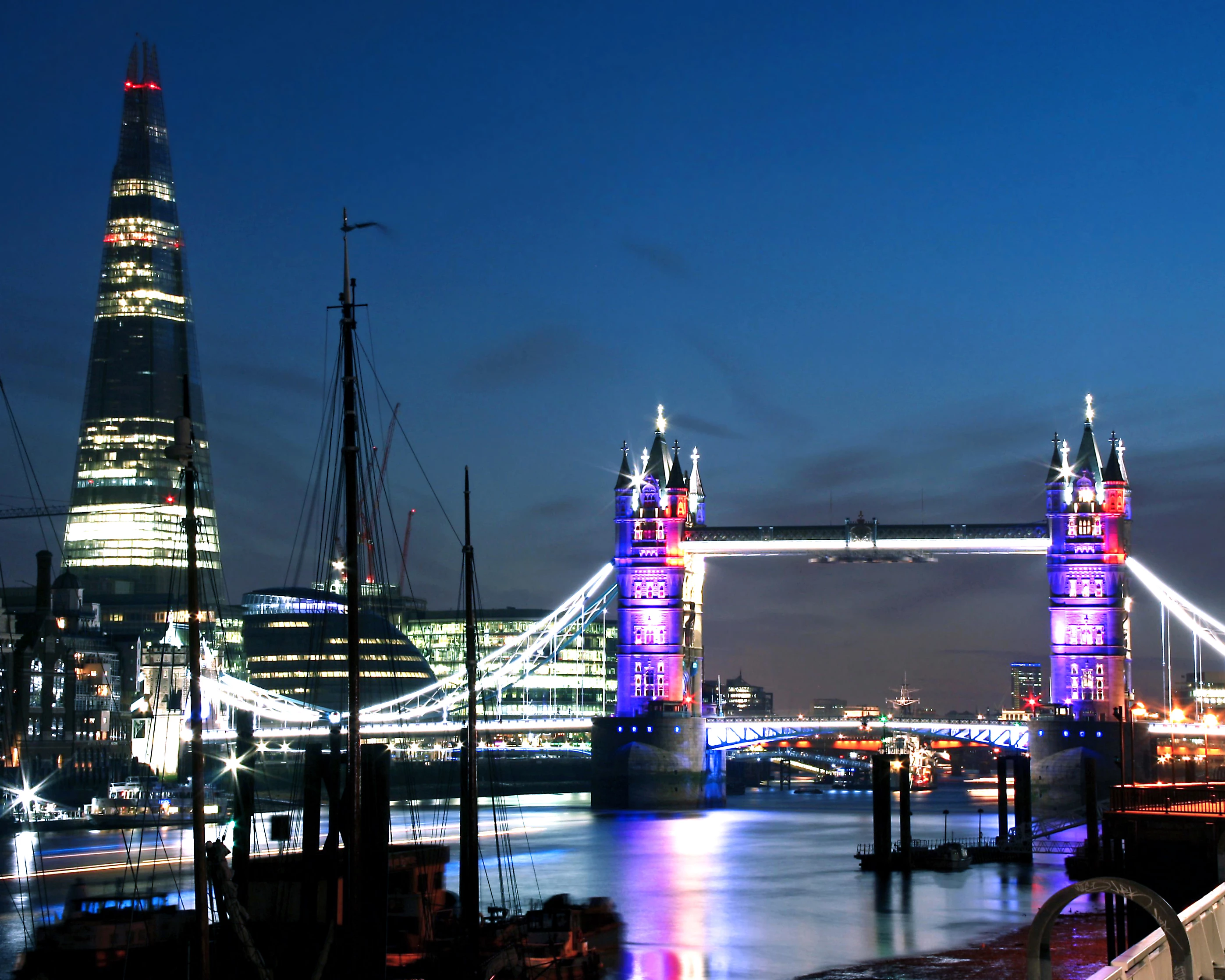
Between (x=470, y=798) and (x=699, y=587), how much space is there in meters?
64.3

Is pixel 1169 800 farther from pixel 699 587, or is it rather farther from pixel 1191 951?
pixel 699 587

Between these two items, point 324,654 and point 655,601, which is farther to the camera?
point 324,654

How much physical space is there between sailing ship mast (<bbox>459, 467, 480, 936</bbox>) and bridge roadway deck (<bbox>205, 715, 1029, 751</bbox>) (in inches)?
2149

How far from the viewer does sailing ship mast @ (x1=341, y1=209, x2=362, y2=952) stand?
31219mm

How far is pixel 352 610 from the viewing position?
31.8 m

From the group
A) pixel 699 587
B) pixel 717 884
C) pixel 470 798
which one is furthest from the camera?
pixel 699 587

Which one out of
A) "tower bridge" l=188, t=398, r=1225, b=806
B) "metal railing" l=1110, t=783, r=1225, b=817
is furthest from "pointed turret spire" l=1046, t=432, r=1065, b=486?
"metal railing" l=1110, t=783, r=1225, b=817

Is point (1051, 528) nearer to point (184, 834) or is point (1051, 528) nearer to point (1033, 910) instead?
point (1033, 910)

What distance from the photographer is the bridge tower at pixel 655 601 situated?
339 ft

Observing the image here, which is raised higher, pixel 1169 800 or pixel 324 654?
pixel 324 654

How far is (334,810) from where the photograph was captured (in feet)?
118

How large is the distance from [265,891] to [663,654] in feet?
217

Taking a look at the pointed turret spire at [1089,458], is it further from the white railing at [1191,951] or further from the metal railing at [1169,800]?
the white railing at [1191,951]

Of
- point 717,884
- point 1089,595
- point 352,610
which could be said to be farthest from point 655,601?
point 352,610
